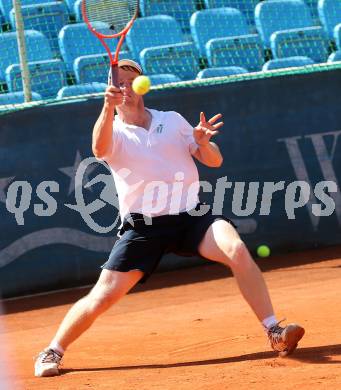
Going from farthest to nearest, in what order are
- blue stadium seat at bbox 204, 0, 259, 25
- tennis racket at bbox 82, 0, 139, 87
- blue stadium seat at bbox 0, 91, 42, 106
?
1. blue stadium seat at bbox 204, 0, 259, 25
2. blue stadium seat at bbox 0, 91, 42, 106
3. tennis racket at bbox 82, 0, 139, 87

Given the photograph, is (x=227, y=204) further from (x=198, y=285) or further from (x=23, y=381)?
(x=23, y=381)

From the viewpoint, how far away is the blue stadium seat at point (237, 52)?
10.3m

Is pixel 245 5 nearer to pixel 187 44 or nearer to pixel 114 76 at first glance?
pixel 187 44

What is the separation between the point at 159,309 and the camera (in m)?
7.62

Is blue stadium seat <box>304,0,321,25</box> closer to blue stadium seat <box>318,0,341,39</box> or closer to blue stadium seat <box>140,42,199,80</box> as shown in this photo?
blue stadium seat <box>318,0,341,39</box>

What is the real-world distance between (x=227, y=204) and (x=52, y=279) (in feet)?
6.14

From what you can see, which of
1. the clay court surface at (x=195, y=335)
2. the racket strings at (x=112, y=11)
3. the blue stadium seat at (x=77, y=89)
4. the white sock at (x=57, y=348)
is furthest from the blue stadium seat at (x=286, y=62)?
the white sock at (x=57, y=348)

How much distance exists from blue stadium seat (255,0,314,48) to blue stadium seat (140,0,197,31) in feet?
2.71

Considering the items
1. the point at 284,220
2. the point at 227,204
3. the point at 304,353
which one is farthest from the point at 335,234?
the point at 304,353

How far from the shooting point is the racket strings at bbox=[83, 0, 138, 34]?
634 centimetres

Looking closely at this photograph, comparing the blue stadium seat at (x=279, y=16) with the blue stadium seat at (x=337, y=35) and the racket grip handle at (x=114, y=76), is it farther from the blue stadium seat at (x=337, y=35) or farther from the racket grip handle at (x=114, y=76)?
the racket grip handle at (x=114, y=76)

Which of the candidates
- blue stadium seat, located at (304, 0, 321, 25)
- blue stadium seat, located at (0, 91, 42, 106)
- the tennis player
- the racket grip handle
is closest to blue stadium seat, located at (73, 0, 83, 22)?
blue stadium seat, located at (0, 91, 42, 106)

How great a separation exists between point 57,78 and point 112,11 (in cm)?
307

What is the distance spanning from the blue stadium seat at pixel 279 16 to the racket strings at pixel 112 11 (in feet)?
15.5
